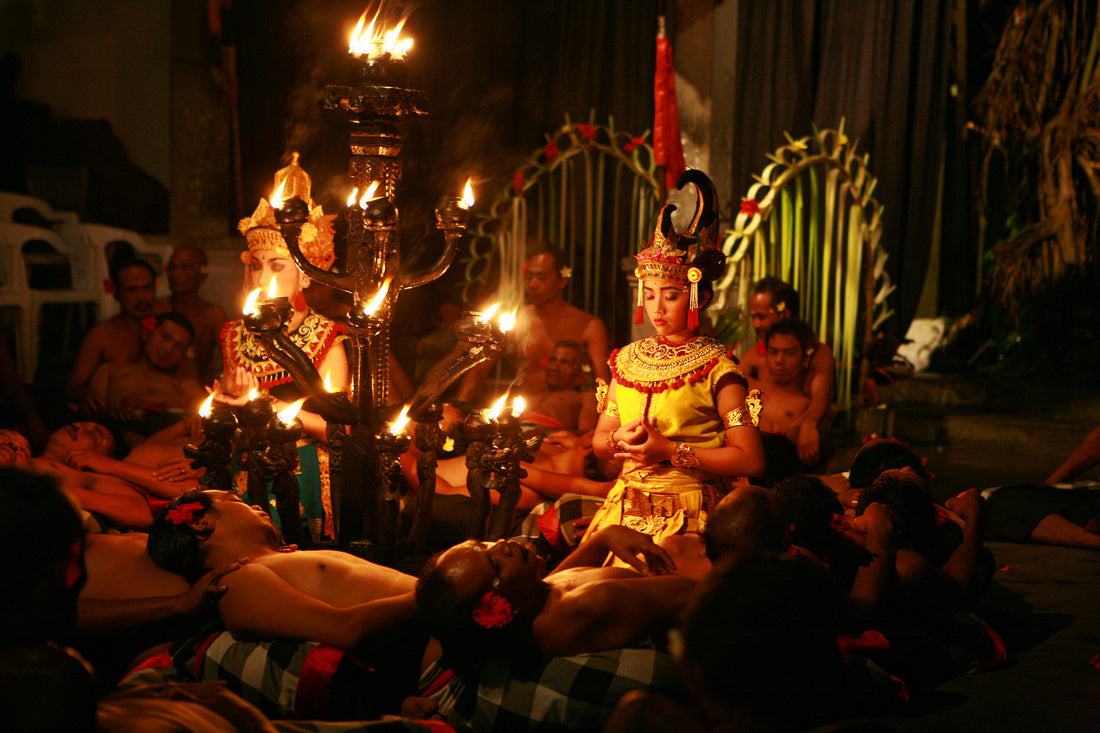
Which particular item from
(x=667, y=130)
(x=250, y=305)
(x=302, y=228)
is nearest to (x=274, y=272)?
(x=302, y=228)

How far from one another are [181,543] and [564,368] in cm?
279

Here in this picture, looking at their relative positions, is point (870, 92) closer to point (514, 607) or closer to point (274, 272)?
point (274, 272)

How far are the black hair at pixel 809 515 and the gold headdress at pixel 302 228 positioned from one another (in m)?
1.79

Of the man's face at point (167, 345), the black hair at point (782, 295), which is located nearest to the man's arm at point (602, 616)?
the black hair at point (782, 295)

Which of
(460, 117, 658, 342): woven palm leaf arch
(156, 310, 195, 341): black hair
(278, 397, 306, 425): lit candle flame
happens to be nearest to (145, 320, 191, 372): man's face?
(156, 310, 195, 341): black hair

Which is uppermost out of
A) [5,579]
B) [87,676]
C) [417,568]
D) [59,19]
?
[59,19]

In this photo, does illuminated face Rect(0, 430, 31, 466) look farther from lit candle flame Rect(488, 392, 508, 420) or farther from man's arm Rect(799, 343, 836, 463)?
man's arm Rect(799, 343, 836, 463)

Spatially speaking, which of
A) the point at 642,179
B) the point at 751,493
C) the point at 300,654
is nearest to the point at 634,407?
the point at 751,493

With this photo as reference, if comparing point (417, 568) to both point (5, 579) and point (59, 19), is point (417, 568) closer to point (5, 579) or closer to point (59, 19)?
point (5, 579)

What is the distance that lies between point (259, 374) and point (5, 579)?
2.27 m

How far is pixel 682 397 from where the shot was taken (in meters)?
3.09

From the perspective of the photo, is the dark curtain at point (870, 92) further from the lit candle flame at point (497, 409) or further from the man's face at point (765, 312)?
the lit candle flame at point (497, 409)

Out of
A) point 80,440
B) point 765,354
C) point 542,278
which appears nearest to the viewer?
point 80,440

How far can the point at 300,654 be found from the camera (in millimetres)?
2490
